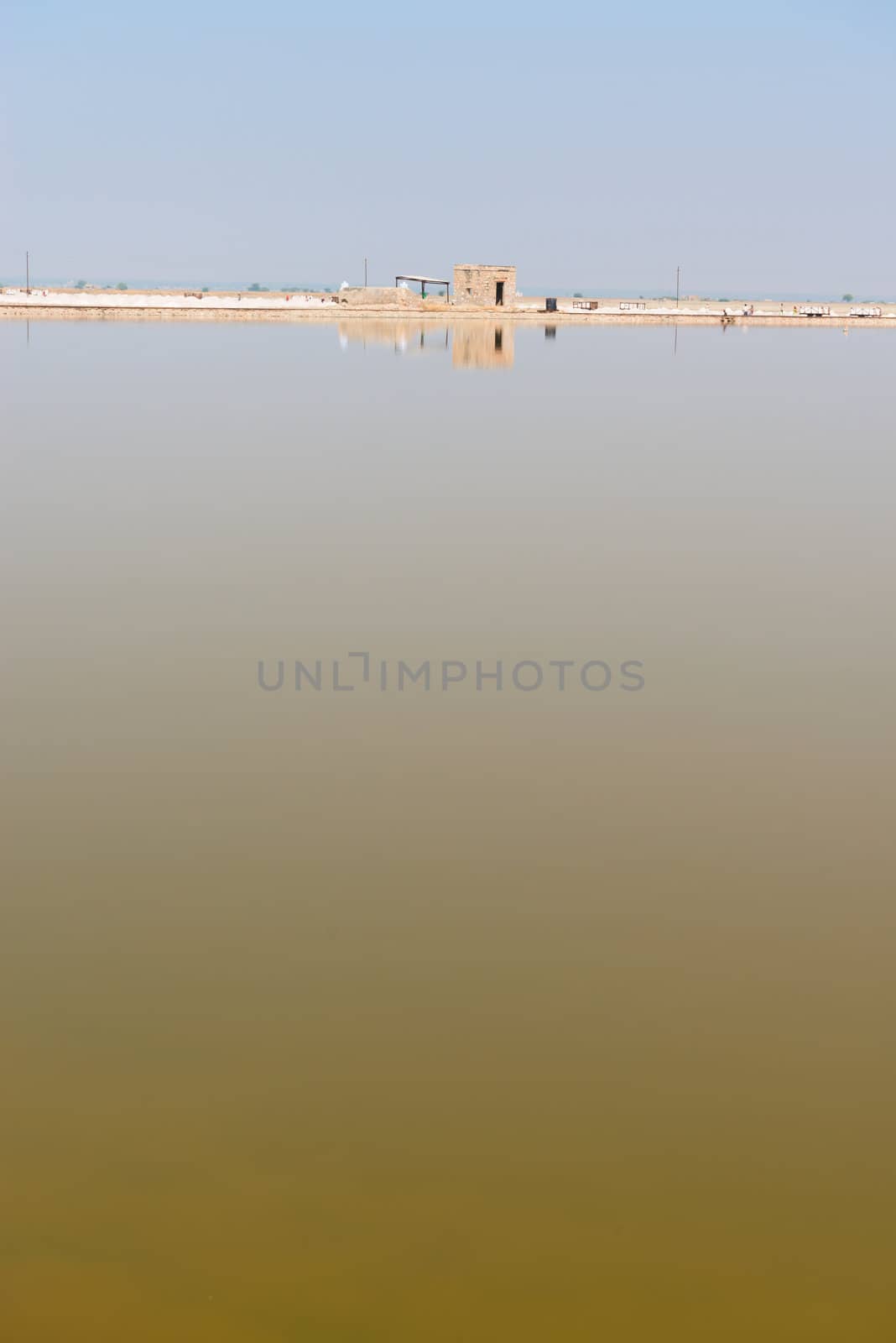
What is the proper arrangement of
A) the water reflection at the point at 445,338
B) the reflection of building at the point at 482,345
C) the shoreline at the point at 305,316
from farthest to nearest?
1. the shoreline at the point at 305,316
2. the water reflection at the point at 445,338
3. the reflection of building at the point at 482,345

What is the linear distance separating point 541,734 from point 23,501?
29.6 ft

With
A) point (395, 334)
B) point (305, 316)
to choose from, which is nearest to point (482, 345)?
point (395, 334)

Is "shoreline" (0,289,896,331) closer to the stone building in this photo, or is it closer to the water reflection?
the stone building

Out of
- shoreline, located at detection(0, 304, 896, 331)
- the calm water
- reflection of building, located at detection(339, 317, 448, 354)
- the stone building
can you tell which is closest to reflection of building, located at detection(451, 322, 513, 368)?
reflection of building, located at detection(339, 317, 448, 354)

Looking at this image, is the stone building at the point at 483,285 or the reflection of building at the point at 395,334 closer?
the reflection of building at the point at 395,334

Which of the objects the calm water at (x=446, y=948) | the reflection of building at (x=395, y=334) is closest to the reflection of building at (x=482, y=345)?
the reflection of building at (x=395, y=334)

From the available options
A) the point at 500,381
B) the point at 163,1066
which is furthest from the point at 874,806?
the point at 500,381

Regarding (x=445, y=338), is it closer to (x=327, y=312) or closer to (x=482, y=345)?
(x=482, y=345)

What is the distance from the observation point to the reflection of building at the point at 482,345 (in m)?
35.7

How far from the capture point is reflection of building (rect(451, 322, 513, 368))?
3566 cm

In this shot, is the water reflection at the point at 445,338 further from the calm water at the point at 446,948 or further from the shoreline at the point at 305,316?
the calm water at the point at 446,948

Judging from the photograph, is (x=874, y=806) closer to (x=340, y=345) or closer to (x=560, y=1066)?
(x=560, y=1066)

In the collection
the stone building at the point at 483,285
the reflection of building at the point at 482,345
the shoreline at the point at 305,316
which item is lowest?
the reflection of building at the point at 482,345

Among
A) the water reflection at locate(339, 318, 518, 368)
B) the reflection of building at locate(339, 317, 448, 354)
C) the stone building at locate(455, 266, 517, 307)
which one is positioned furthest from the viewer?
the stone building at locate(455, 266, 517, 307)
